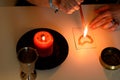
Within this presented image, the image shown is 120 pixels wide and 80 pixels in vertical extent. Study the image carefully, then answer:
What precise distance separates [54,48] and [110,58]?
22cm

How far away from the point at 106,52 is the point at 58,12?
30cm

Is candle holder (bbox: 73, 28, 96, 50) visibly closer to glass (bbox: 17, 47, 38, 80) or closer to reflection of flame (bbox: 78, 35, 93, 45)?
reflection of flame (bbox: 78, 35, 93, 45)

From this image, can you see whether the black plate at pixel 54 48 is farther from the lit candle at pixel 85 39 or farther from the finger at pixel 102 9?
the finger at pixel 102 9

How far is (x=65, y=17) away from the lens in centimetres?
107

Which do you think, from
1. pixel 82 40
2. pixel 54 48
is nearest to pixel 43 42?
pixel 54 48

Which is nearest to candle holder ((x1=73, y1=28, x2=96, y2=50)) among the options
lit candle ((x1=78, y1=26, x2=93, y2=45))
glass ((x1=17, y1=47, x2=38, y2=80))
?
lit candle ((x1=78, y1=26, x2=93, y2=45))

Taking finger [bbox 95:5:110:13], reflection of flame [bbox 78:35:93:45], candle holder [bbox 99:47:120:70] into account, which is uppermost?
finger [bbox 95:5:110:13]

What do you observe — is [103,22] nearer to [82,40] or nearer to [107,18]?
[107,18]

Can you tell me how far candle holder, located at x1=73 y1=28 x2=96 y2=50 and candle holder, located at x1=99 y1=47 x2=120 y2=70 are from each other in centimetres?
7

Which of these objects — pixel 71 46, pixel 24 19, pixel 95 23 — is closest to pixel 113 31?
pixel 95 23

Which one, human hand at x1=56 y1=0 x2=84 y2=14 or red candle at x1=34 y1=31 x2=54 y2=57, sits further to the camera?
human hand at x1=56 y1=0 x2=84 y2=14

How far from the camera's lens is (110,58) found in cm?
92

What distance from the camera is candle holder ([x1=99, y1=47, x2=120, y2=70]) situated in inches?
35.3

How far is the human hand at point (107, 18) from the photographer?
3.40 ft
